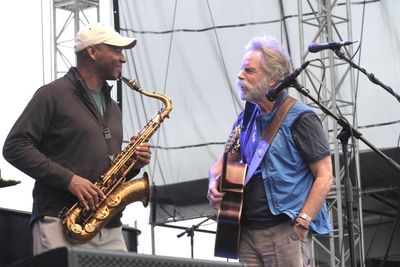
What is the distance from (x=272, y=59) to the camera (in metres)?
4.56

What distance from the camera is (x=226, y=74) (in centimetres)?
1122

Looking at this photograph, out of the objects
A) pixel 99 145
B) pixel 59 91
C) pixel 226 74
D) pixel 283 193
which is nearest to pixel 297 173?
pixel 283 193

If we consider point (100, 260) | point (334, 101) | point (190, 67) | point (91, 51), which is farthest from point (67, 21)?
point (100, 260)

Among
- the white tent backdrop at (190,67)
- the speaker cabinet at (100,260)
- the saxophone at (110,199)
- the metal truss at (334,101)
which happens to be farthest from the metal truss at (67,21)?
the speaker cabinet at (100,260)

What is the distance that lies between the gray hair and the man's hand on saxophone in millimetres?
1096

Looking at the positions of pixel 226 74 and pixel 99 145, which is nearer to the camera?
pixel 99 145

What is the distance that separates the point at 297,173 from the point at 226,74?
686cm

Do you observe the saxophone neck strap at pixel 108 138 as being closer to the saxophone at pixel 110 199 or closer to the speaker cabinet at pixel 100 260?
the saxophone at pixel 110 199

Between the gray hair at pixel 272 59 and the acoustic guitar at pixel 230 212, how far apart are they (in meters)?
0.52

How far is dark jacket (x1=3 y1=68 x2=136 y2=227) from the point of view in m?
4.52

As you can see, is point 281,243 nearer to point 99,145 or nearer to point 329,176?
point 329,176

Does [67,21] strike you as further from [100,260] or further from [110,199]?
[100,260]

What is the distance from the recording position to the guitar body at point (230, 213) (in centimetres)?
439

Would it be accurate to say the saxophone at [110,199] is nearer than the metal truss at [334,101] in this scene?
Yes
